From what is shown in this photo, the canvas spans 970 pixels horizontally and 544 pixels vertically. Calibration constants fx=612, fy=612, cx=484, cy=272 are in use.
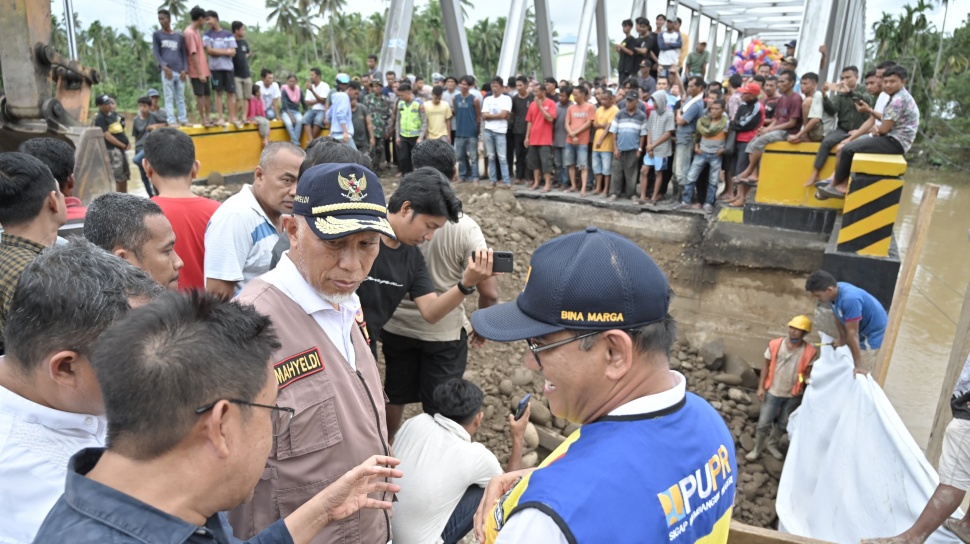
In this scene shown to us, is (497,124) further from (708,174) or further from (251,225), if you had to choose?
(251,225)

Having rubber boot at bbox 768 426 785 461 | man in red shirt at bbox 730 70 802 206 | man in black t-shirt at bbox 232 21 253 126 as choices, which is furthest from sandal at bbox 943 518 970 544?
man in black t-shirt at bbox 232 21 253 126

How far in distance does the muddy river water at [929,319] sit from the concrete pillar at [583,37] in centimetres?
882

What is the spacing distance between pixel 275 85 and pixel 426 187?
1022 cm

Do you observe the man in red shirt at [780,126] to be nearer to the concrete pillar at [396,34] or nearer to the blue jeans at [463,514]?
the blue jeans at [463,514]

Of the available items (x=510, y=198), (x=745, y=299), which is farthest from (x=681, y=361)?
(x=510, y=198)

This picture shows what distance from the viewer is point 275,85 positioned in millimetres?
11812

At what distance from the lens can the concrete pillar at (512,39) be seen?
1289cm

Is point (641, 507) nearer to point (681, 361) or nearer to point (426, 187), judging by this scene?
point (426, 187)

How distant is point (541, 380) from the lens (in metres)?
6.14

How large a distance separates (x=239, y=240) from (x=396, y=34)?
9334 mm

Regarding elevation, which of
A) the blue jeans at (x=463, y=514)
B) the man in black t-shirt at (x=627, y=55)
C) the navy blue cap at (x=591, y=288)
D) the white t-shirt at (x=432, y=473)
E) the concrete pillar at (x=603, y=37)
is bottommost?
the blue jeans at (x=463, y=514)

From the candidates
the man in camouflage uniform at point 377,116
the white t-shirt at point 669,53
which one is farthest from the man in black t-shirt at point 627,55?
the man in camouflage uniform at point 377,116

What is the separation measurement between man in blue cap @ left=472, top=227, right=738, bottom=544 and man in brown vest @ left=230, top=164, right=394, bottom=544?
26.7 inches

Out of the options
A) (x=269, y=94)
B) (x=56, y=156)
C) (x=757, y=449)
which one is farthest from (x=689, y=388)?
(x=269, y=94)
